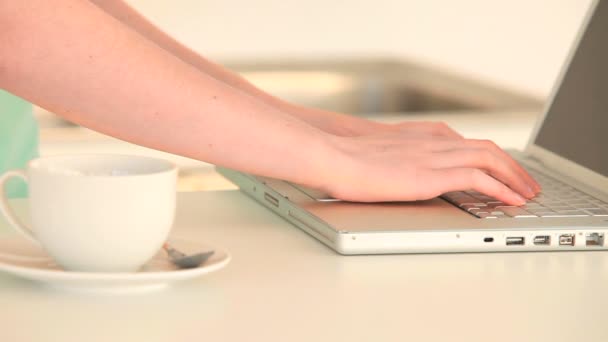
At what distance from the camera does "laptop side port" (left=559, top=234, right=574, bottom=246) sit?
0.95 m

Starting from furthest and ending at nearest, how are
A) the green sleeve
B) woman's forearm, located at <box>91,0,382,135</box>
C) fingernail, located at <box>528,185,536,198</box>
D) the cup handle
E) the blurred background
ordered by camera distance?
1. the blurred background
2. the green sleeve
3. woman's forearm, located at <box>91,0,382,135</box>
4. fingernail, located at <box>528,185,536,198</box>
5. the cup handle

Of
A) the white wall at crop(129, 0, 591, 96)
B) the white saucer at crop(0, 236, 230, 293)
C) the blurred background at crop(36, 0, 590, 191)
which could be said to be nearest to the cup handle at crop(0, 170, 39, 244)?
the white saucer at crop(0, 236, 230, 293)

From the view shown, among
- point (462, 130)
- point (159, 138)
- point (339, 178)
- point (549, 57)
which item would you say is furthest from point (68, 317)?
point (549, 57)

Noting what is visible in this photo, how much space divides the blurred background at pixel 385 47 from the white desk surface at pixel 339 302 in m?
1.65

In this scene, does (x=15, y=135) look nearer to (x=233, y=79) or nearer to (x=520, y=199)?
(x=233, y=79)

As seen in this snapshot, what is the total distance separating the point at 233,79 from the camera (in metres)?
1.24

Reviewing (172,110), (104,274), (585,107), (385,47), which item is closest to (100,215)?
(104,274)

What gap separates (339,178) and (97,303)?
11.9 inches

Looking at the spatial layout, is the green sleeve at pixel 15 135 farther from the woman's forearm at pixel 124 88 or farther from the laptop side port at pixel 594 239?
the laptop side port at pixel 594 239

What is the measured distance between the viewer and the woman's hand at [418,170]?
99 centimetres

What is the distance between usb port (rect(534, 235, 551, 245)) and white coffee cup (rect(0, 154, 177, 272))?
334mm

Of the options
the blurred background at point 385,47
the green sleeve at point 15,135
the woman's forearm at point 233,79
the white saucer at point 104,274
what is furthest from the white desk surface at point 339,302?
the blurred background at point 385,47

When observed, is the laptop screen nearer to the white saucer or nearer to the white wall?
the white saucer

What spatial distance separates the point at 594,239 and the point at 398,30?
7.84ft
